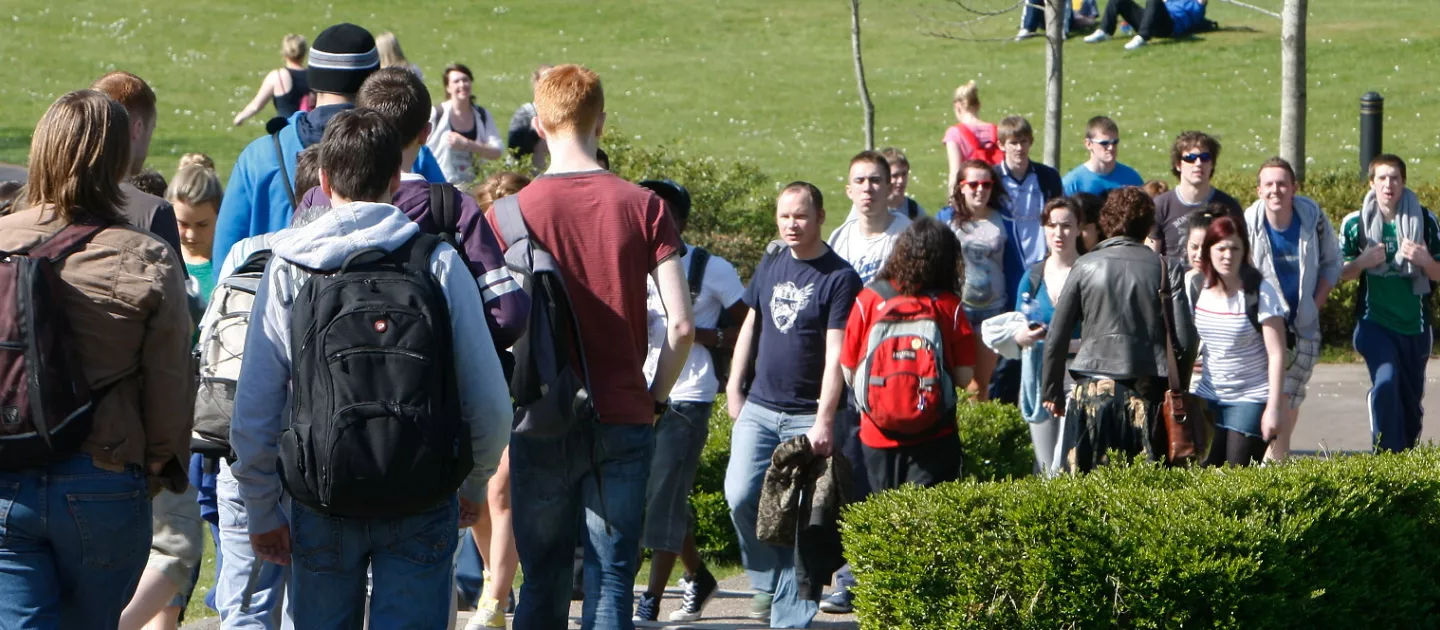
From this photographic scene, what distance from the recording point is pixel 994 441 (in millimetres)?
8305

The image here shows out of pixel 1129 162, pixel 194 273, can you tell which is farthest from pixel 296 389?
pixel 1129 162

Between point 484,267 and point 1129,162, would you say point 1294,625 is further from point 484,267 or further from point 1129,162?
point 1129,162

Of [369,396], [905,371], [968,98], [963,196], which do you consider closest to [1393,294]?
[963,196]

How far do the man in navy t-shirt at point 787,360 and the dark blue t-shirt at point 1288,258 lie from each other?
2874mm

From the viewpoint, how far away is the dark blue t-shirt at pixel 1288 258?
830cm

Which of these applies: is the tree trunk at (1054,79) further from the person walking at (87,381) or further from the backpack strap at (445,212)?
the person walking at (87,381)

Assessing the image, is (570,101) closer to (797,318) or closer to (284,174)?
(284,174)

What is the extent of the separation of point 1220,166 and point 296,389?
1861 cm

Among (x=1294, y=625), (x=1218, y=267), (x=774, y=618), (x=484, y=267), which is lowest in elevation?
(x=774, y=618)

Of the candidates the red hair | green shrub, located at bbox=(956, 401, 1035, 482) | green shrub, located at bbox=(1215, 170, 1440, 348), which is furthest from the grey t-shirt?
green shrub, located at bbox=(1215, 170, 1440, 348)

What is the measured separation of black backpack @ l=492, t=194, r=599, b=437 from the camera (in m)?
4.32

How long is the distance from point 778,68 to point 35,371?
2692 centimetres

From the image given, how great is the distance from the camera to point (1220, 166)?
2067 centimetres

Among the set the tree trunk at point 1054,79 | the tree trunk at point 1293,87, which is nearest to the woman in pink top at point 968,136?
the tree trunk at point 1054,79
